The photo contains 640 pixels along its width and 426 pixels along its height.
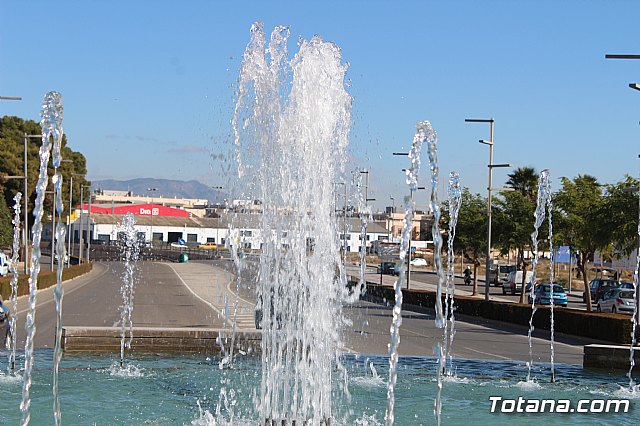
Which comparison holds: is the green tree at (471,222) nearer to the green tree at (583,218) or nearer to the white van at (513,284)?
the white van at (513,284)

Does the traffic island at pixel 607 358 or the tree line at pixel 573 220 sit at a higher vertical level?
the tree line at pixel 573 220

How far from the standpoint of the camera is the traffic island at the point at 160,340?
59.9 feet

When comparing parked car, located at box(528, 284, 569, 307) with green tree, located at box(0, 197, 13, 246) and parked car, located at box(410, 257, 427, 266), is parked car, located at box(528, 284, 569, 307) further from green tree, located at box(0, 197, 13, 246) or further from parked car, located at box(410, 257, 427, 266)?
parked car, located at box(410, 257, 427, 266)

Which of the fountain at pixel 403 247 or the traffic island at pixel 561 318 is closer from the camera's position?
the fountain at pixel 403 247

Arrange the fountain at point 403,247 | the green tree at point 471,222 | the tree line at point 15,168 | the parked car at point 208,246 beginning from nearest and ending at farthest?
the fountain at point 403,247 → the green tree at point 471,222 → the tree line at point 15,168 → the parked car at point 208,246

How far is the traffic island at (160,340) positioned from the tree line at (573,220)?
13.5 metres

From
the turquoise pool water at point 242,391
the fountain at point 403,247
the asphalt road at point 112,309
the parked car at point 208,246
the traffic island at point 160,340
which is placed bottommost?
the asphalt road at point 112,309

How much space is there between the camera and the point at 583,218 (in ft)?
128

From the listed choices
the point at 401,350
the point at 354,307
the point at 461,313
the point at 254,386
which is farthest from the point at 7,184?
the point at 254,386

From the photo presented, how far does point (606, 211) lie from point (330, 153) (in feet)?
83.0

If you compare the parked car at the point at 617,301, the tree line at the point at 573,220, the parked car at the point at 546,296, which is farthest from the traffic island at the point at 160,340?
the parked car at the point at 546,296

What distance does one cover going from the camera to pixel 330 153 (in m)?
12.7

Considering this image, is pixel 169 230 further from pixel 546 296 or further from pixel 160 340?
pixel 160 340

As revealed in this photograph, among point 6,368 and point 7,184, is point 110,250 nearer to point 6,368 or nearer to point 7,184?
point 7,184
